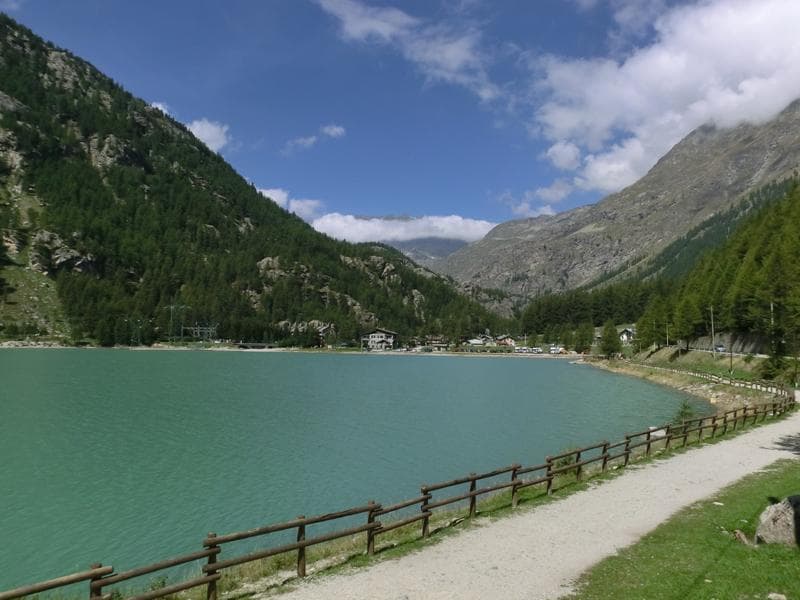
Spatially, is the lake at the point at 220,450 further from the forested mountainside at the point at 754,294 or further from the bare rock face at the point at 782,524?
the forested mountainside at the point at 754,294

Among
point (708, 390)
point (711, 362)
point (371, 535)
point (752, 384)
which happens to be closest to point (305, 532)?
point (371, 535)

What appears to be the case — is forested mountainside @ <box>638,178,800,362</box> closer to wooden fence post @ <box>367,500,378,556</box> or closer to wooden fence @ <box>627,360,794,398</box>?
wooden fence @ <box>627,360,794,398</box>

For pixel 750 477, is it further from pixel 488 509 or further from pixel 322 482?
pixel 322 482

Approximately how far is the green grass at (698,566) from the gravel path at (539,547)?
0.70 metres

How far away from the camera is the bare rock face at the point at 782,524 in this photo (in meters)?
16.4

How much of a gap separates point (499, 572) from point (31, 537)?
68.9 feet

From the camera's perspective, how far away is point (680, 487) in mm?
25844

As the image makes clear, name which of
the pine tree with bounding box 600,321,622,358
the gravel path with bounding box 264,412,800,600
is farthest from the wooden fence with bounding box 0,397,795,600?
the pine tree with bounding box 600,321,622,358

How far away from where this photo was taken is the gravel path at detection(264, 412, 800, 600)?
48.0 feet

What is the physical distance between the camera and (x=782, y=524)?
16.7m

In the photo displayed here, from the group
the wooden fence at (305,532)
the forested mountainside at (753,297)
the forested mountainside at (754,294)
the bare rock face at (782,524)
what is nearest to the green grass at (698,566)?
the bare rock face at (782,524)

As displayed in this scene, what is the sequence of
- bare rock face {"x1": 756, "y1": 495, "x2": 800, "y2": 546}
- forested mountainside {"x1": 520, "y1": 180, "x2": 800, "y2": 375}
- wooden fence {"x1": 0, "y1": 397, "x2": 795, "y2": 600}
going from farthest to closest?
forested mountainside {"x1": 520, "y1": 180, "x2": 800, "y2": 375} < bare rock face {"x1": 756, "y1": 495, "x2": 800, "y2": 546} < wooden fence {"x1": 0, "y1": 397, "x2": 795, "y2": 600}

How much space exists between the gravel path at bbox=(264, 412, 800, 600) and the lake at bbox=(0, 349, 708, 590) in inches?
442

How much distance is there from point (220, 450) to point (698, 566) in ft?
112
